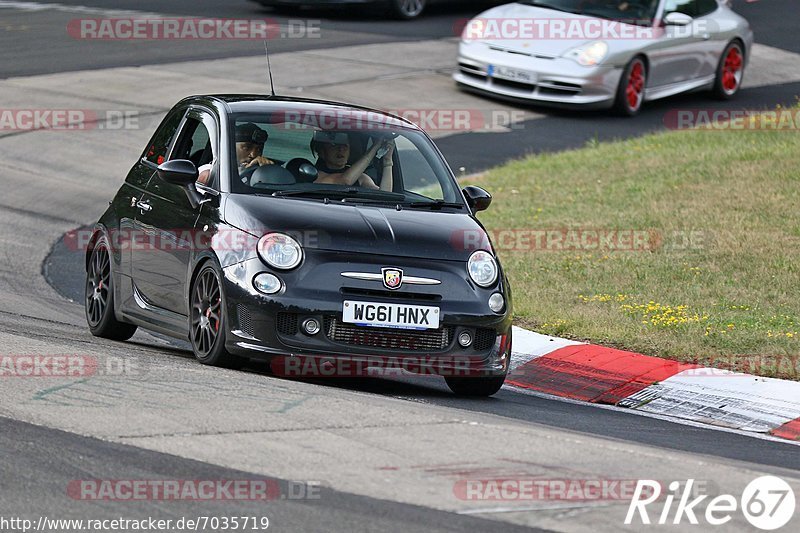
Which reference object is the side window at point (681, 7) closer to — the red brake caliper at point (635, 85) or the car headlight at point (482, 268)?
the red brake caliper at point (635, 85)

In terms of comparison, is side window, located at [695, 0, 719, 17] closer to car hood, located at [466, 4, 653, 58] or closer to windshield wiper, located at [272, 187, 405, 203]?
car hood, located at [466, 4, 653, 58]

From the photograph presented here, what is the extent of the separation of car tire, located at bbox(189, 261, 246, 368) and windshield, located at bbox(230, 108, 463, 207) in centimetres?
56

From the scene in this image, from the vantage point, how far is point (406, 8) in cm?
2503

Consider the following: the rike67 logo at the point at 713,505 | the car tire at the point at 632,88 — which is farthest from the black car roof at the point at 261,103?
the car tire at the point at 632,88

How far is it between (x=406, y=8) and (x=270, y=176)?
16853mm

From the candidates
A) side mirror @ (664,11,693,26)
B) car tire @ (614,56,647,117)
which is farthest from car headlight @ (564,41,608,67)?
side mirror @ (664,11,693,26)

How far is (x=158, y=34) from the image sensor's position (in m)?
22.7

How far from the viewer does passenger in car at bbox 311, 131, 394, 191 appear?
879 cm

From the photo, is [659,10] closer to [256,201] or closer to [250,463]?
[256,201]

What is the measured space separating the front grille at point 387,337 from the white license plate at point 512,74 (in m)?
11.2

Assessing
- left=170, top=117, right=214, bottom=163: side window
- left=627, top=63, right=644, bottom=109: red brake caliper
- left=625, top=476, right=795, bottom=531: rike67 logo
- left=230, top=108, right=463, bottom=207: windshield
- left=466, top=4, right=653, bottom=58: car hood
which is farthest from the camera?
left=627, top=63, right=644, bottom=109: red brake caliper

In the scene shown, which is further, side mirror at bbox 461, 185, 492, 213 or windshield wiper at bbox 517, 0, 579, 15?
windshield wiper at bbox 517, 0, 579, 15

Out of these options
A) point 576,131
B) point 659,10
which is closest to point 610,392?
point 576,131

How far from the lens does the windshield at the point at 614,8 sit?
19516mm
